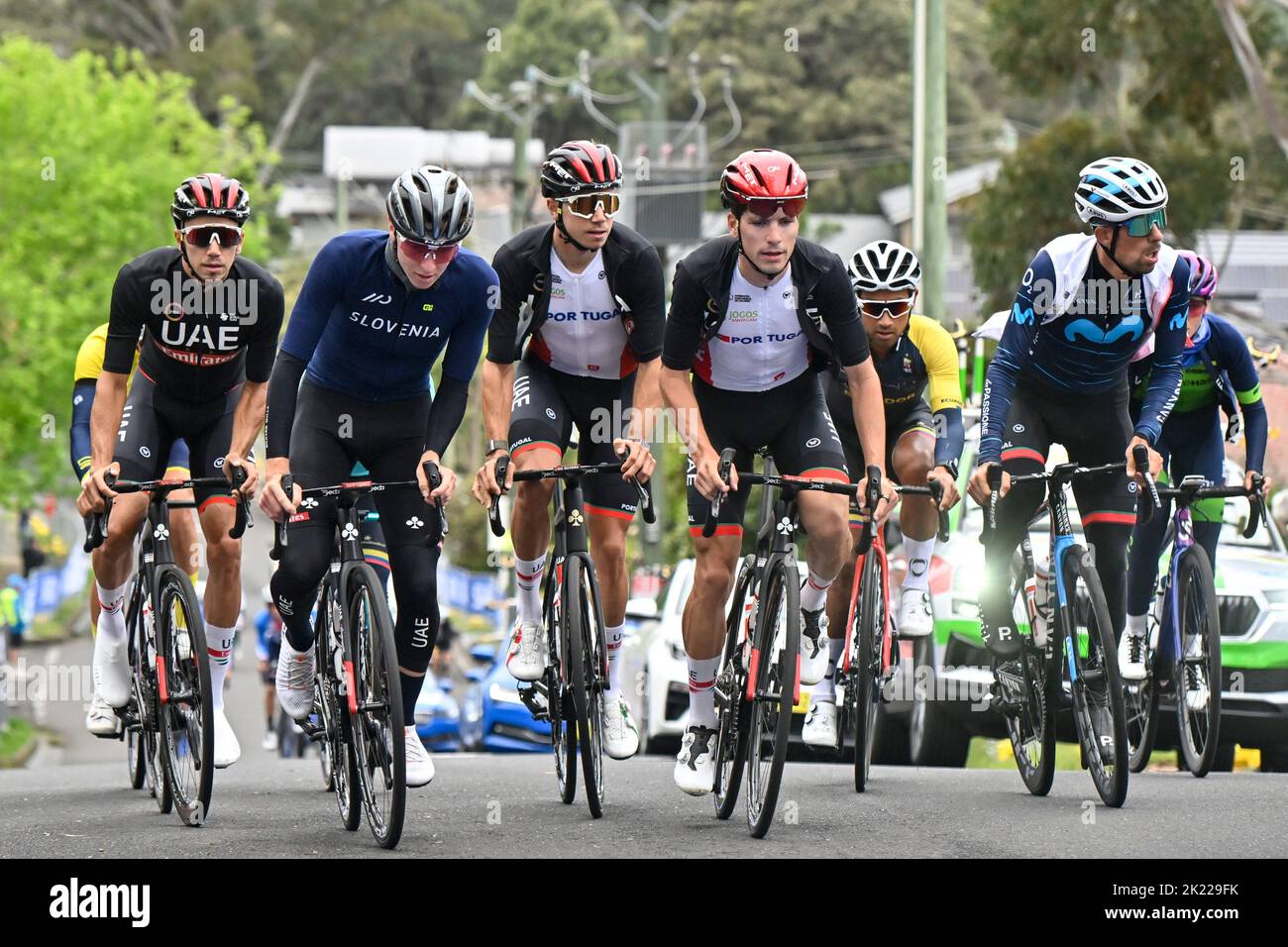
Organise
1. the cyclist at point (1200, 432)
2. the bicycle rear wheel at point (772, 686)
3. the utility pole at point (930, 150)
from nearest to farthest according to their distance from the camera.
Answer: the bicycle rear wheel at point (772, 686)
the cyclist at point (1200, 432)
the utility pole at point (930, 150)

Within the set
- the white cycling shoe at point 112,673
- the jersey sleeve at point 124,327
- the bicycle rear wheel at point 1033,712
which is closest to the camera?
the jersey sleeve at point 124,327

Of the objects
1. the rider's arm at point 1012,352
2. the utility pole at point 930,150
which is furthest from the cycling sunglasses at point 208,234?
the utility pole at point 930,150

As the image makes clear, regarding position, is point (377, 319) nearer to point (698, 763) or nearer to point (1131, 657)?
point (698, 763)

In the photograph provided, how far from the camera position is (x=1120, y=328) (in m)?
9.27

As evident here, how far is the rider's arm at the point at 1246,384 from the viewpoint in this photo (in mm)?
11070

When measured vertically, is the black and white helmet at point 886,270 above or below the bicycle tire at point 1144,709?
above

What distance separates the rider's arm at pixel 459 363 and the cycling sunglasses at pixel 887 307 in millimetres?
2566

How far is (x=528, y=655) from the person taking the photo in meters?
9.50

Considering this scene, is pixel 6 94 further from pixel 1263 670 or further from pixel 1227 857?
pixel 1227 857

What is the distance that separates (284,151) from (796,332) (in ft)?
247

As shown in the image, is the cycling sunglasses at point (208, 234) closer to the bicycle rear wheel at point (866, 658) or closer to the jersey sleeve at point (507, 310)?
the jersey sleeve at point (507, 310)

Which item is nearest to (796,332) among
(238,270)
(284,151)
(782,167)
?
(782,167)

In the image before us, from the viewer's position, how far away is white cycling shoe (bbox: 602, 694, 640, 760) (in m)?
9.17

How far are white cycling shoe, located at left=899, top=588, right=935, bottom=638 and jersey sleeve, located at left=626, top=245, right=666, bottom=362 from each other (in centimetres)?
253
